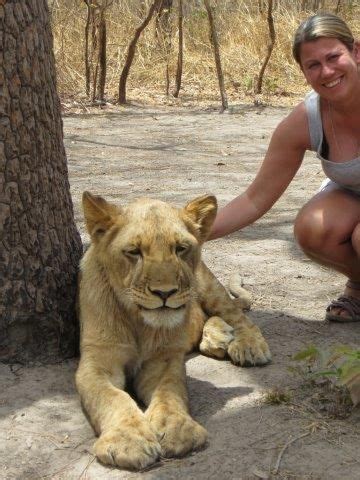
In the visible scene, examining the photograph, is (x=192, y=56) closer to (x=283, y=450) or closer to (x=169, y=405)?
(x=169, y=405)

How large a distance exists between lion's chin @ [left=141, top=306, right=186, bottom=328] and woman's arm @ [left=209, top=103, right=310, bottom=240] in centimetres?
80

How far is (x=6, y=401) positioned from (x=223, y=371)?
2.82 ft

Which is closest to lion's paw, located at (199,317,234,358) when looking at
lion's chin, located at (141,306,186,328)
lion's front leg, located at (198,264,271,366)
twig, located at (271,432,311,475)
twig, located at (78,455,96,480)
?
lion's front leg, located at (198,264,271,366)

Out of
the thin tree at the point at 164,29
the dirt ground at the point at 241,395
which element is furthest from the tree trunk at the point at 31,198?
the thin tree at the point at 164,29

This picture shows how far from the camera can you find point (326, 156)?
11.9 ft

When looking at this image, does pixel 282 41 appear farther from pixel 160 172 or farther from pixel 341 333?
pixel 341 333

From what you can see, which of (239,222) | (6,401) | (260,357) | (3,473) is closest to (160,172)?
(239,222)

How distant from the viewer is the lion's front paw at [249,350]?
10.7ft

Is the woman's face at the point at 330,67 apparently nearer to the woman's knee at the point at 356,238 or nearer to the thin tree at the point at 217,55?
the woman's knee at the point at 356,238

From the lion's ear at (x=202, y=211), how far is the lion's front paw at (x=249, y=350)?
0.47 meters

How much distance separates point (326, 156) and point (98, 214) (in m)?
1.18

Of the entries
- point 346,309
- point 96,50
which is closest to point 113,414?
point 346,309

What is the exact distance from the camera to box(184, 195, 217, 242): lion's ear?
3.09 m

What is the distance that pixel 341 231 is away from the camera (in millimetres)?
3670
